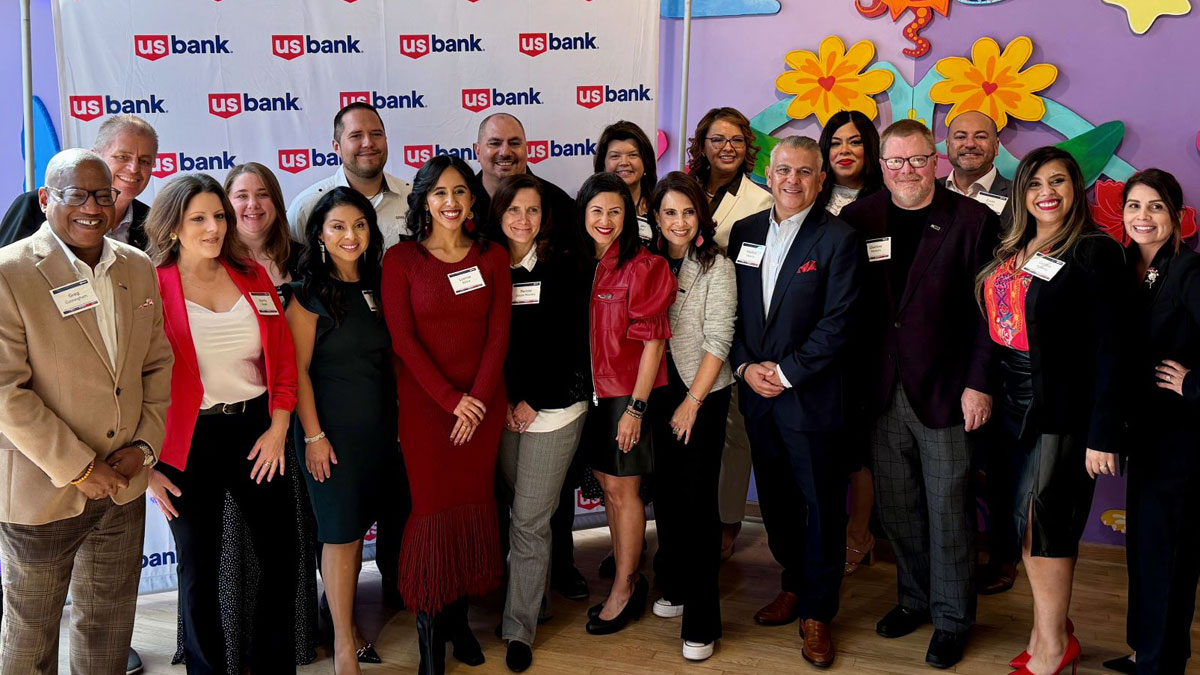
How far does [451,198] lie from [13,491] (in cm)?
140

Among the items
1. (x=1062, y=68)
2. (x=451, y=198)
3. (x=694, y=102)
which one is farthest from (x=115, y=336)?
(x=1062, y=68)

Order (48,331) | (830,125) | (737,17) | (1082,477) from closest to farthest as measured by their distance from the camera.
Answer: (48,331)
(1082,477)
(830,125)
(737,17)

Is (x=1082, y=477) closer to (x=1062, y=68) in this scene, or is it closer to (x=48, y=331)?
(x=1062, y=68)

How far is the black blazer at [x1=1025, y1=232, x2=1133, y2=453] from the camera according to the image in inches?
108

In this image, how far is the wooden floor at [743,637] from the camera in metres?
3.22

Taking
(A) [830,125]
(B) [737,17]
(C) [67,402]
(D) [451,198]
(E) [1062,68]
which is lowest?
(C) [67,402]

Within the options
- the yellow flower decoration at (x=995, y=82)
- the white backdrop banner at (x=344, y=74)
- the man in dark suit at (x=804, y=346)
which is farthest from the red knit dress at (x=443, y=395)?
the yellow flower decoration at (x=995, y=82)

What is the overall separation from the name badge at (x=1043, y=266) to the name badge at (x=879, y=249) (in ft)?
1.39

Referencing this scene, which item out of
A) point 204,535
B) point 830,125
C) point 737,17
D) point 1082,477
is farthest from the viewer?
point 737,17

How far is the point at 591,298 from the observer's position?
314 centimetres

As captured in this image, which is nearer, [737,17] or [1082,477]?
[1082,477]

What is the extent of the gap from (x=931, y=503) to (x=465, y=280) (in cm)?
172

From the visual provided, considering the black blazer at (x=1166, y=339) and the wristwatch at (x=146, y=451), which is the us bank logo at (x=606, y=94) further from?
the wristwatch at (x=146, y=451)

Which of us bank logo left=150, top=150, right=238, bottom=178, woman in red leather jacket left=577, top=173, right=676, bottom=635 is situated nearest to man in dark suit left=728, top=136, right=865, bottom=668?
woman in red leather jacket left=577, top=173, right=676, bottom=635
